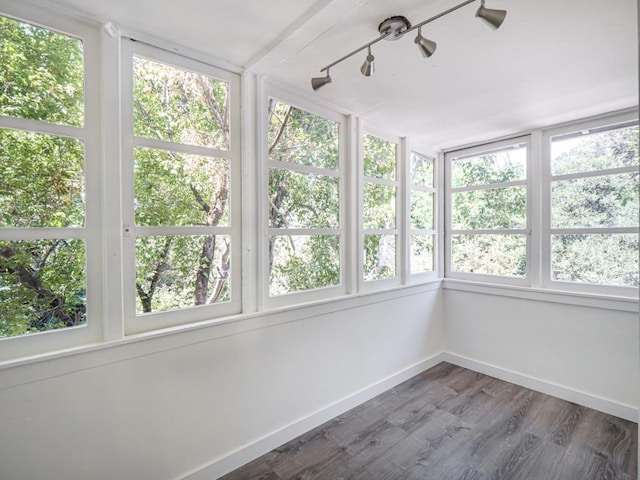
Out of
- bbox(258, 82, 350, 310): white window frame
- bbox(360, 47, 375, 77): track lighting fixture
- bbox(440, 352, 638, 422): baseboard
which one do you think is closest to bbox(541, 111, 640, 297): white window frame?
bbox(440, 352, 638, 422): baseboard

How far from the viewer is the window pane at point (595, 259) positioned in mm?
2059

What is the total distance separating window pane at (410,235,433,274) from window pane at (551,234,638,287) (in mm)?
1018

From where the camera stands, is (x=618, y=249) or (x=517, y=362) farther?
(x=517, y=362)

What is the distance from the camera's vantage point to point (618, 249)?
2.12m

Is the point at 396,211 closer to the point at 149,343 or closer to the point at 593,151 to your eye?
the point at 593,151

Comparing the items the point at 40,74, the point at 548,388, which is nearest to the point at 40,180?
the point at 40,74

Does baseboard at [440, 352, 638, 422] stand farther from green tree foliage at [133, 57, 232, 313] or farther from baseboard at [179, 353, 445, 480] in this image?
green tree foliage at [133, 57, 232, 313]

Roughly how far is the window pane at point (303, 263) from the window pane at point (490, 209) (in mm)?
1585

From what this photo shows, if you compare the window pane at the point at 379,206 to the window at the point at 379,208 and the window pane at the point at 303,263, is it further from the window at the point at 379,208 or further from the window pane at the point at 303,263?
the window pane at the point at 303,263

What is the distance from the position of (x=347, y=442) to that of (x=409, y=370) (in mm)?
1077

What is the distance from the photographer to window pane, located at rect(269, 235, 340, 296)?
190cm

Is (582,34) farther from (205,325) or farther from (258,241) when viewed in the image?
(205,325)

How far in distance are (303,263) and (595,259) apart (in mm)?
2233

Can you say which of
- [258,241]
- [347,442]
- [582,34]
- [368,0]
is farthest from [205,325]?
[582,34]
